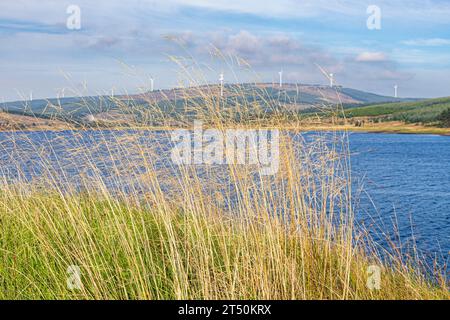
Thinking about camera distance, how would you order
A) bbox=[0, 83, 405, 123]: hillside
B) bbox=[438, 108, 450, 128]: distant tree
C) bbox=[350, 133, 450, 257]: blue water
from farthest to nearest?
bbox=[438, 108, 450, 128]: distant tree, bbox=[350, 133, 450, 257]: blue water, bbox=[0, 83, 405, 123]: hillside

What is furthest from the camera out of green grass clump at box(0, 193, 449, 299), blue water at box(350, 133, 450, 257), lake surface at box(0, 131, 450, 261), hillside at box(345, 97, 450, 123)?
hillside at box(345, 97, 450, 123)

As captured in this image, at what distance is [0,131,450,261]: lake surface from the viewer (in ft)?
18.3

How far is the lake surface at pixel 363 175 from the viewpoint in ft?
18.3

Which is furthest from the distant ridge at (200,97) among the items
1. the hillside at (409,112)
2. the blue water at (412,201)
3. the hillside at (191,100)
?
the hillside at (409,112)

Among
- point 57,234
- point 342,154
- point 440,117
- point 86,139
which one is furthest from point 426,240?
point 440,117

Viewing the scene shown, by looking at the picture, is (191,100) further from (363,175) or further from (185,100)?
(363,175)

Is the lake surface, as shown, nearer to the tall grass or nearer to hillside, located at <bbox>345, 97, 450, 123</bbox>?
the tall grass

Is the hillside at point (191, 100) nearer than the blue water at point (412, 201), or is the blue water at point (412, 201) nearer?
the hillside at point (191, 100)

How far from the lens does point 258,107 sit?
16.4 feet

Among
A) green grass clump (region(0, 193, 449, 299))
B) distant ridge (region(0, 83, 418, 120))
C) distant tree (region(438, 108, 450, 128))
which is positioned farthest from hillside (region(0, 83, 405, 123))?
distant tree (region(438, 108, 450, 128))

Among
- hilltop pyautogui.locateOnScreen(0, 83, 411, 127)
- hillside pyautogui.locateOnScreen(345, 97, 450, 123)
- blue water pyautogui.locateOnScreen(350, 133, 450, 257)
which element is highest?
hilltop pyautogui.locateOnScreen(0, 83, 411, 127)

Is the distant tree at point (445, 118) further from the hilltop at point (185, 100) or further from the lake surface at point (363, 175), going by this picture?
the hilltop at point (185, 100)

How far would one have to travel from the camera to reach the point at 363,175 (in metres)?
19.8

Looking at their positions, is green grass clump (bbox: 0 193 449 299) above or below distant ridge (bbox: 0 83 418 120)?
below
